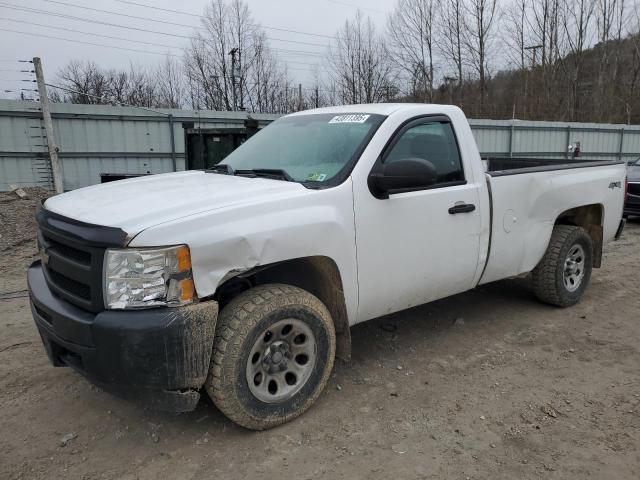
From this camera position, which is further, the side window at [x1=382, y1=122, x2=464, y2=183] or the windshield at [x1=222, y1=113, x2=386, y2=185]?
the side window at [x1=382, y1=122, x2=464, y2=183]

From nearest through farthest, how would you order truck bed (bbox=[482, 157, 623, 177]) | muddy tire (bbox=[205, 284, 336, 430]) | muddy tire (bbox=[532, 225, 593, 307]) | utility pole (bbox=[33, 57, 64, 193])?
muddy tire (bbox=[205, 284, 336, 430]) → muddy tire (bbox=[532, 225, 593, 307]) → truck bed (bbox=[482, 157, 623, 177]) → utility pole (bbox=[33, 57, 64, 193])

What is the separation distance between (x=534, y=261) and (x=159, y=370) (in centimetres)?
352

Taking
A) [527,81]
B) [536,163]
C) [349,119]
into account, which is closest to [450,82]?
[527,81]

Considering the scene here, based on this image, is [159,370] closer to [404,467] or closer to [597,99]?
[404,467]

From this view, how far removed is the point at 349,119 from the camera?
3.75 metres

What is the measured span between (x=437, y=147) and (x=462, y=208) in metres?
0.51

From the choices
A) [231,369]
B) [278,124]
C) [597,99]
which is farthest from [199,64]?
[231,369]

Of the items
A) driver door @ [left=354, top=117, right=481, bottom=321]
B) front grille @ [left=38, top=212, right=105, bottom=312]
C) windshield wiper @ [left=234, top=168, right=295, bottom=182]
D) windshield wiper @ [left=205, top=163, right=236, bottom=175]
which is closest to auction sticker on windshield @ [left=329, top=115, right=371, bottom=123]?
driver door @ [left=354, top=117, right=481, bottom=321]

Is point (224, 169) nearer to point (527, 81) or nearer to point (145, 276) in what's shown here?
point (145, 276)

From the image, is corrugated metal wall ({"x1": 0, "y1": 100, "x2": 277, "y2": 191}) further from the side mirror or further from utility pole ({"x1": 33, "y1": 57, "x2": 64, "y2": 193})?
the side mirror

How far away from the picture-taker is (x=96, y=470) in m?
2.69

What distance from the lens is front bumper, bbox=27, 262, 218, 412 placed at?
8.13 ft

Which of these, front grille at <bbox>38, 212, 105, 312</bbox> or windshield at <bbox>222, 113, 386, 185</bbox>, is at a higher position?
windshield at <bbox>222, 113, 386, 185</bbox>

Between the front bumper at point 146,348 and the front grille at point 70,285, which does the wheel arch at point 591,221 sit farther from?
the front grille at point 70,285
